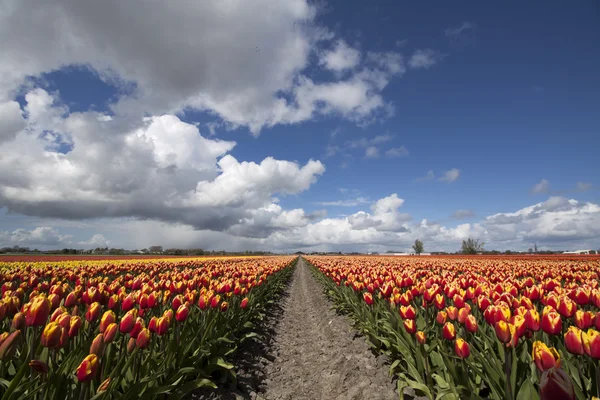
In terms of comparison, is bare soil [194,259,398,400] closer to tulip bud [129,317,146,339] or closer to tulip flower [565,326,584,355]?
tulip bud [129,317,146,339]

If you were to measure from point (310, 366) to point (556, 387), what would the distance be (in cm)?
691

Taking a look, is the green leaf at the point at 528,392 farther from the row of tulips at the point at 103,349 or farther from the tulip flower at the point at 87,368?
the tulip flower at the point at 87,368

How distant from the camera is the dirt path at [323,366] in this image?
18.4 ft

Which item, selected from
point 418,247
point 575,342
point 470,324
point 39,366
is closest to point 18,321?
point 39,366

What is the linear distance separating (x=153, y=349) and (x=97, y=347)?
164 cm

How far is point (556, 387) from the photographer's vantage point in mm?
1102

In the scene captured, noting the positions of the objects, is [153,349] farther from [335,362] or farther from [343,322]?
[343,322]

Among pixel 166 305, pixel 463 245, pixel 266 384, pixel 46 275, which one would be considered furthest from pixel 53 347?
pixel 463 245

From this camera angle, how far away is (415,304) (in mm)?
6590

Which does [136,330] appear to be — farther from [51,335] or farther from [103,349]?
[51,335]

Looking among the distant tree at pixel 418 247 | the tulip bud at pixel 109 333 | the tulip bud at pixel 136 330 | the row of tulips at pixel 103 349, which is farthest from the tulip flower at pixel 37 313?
the distant tree at pixel 418 247

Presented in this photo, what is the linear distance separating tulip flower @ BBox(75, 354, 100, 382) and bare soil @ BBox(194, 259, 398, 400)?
2.83 metres

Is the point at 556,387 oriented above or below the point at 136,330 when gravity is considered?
above

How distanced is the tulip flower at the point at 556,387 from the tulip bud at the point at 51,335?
3.66m
